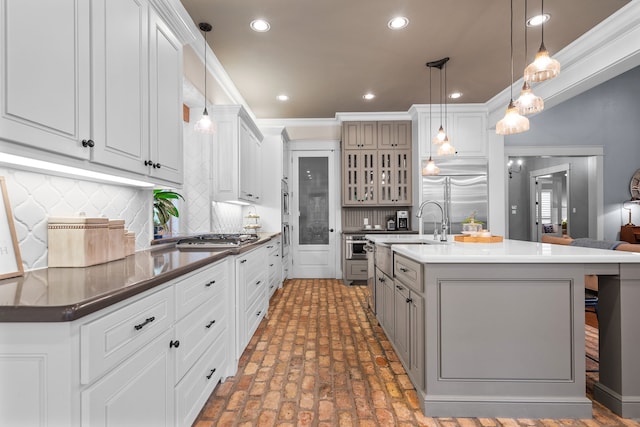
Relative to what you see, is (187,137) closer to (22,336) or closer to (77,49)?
(77,49)

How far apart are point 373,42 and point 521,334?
111 inches

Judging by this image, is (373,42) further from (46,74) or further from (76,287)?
(76,287)

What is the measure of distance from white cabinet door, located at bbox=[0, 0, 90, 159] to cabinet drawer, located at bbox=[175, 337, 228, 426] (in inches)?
44.1

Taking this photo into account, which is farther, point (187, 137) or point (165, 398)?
point (187, 137)

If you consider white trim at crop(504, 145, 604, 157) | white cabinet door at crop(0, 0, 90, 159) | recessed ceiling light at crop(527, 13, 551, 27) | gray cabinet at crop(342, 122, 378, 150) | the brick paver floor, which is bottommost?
the brick paver floor

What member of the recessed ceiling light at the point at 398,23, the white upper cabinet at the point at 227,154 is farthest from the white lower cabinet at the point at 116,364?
the recessed ceiling light at the point at 398,23

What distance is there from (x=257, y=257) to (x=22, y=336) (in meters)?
2.21

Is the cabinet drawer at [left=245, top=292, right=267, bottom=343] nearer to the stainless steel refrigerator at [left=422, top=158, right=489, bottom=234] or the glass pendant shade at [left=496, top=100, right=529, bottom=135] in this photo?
the glass pendant shade at [left=496, top=100, right=529, bottom=135]

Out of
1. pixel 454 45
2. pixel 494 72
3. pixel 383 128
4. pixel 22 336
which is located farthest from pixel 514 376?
pixel 383 128

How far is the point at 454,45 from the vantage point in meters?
3.20

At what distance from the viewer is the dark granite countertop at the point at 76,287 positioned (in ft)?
2.57

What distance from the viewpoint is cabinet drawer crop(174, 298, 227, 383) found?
141 cm

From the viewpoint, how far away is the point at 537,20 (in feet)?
9.14

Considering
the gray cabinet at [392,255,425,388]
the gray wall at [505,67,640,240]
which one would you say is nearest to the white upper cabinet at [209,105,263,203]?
the gray cabinet at [392,255,425,388]
